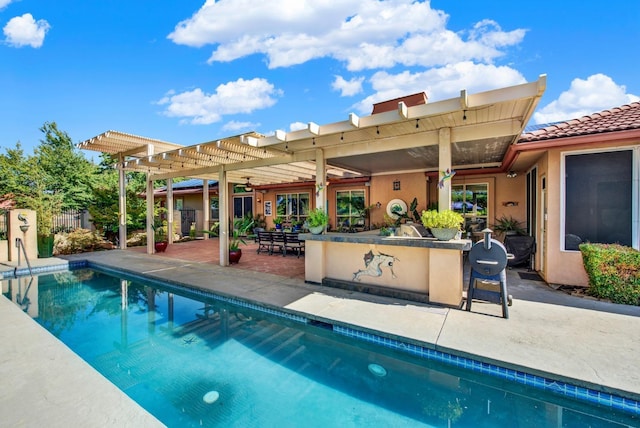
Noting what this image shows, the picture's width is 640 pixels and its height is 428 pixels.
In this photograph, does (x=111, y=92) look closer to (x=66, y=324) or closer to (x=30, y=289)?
(x=30, y=289)

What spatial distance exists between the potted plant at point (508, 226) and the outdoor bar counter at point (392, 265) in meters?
5.26

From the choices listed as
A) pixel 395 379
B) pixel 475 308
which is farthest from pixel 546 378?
pixel 475 308

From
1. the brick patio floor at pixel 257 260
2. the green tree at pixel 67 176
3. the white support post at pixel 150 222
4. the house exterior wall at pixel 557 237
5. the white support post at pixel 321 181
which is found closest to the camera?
the house exterior wall at pixel 557 237

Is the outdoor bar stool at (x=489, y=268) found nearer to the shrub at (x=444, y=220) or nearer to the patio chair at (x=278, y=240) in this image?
the shrub at (x=444, y=220)

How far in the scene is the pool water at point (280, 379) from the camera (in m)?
2.91

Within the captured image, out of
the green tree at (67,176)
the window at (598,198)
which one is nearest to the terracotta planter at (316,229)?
the window at (598,198)

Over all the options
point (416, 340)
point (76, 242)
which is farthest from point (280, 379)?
point (76, 242)

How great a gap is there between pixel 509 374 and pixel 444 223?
2.49 m

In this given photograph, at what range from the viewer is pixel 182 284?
7062mm

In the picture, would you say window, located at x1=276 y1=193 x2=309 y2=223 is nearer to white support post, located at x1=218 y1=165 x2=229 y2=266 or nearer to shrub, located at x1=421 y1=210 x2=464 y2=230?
white support post, located at x1=218 y1=165 x2=229 y2=266

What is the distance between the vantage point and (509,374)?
3328mm

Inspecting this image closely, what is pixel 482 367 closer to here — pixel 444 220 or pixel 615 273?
pixel 444 220

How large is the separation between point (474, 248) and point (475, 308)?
1162 mm

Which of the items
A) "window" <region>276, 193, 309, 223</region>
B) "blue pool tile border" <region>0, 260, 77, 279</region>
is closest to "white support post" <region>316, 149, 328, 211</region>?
"window" <region>276, 193, 309, 223</region>
